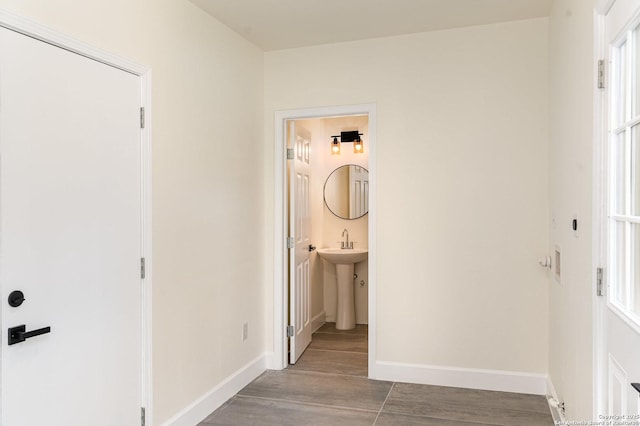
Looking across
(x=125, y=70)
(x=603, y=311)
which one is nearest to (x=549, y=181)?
(x=603, y=311)

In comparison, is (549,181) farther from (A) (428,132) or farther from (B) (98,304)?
(B) (98,304)

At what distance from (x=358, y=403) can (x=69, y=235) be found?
225 centimetres

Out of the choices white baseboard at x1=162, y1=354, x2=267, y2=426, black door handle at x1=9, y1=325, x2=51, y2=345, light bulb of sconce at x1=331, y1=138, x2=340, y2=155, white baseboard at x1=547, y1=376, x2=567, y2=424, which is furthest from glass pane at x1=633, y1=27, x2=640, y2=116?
light bulb of sconce at x1=331, y1=138, x2=340, y2=155

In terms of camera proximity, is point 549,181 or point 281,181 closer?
point 549,181

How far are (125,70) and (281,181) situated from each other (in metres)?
Answer: 1.82

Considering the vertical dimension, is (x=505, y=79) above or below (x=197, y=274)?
above

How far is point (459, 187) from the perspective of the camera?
11.9 feet

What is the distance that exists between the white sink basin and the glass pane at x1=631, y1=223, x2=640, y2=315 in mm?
3588

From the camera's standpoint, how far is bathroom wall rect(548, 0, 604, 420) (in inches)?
83.3

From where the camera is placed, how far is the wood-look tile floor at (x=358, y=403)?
3.06 m

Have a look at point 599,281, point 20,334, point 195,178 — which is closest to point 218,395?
point 195,178

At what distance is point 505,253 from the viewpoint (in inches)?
139

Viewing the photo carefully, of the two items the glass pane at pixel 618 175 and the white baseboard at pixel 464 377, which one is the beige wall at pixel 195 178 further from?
the glass pane at pixel 618 175

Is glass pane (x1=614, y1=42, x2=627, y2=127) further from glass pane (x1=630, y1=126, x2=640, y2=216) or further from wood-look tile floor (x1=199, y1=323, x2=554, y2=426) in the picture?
wood-look tile floor (x1=199, y1=323, x2=554, y2=426)
